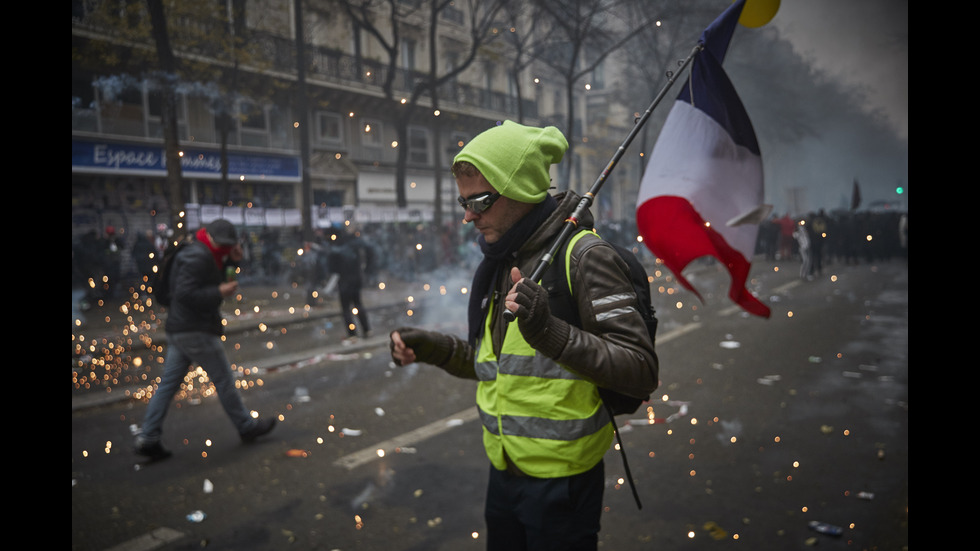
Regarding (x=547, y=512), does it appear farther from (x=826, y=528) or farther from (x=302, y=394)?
(x=302, y=394)

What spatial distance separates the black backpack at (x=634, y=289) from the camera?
1.97m

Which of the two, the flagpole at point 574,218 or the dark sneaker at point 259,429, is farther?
the dark sneaker at point 259,429

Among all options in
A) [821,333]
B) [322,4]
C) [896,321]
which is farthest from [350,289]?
[896,321]

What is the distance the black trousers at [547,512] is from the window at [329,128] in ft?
41.1

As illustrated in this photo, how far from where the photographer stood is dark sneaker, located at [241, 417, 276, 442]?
5129 millimetres

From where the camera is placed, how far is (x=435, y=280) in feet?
58.2

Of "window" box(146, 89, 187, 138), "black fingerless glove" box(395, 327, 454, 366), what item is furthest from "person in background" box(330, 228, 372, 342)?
"black fingerless glove" box(395, 327, 454, 366)

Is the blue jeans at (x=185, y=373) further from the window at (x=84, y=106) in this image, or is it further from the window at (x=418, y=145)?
the window at (x=418, y=145)

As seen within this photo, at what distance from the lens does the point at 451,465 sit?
4.59m

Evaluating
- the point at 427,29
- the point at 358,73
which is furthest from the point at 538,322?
the point at 358,73

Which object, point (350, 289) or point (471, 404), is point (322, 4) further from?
point (471, 404)

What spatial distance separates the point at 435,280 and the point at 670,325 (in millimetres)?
8654

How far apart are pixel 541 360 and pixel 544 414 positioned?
0.56 ft

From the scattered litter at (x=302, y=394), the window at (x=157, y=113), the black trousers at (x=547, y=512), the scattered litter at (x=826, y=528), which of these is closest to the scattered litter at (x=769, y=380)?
the scattered litter at (x=826, y=528)
